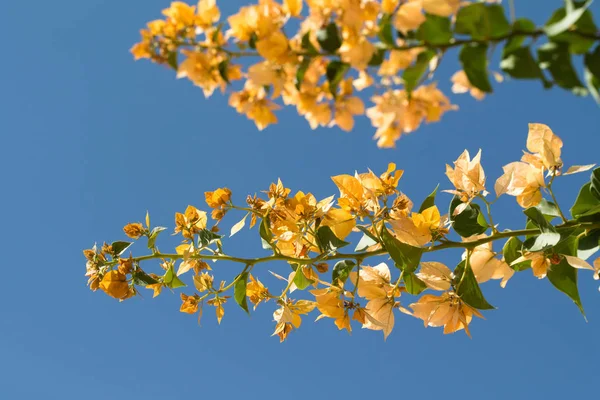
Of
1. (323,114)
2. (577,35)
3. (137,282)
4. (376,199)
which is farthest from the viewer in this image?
(137,282)

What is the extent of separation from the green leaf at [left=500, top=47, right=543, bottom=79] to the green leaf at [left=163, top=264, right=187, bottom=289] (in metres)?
0.89

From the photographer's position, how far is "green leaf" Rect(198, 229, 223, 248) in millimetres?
1315

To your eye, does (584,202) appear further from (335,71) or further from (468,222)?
(335,71)

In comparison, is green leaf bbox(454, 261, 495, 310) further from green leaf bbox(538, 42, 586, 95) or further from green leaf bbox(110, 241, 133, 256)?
green leaf bbox(110, 241, 133, 256)

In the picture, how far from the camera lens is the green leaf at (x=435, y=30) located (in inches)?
29.5

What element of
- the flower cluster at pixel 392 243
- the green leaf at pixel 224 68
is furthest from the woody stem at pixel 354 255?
the green leaf at pixel 224 68

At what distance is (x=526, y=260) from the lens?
1213mm

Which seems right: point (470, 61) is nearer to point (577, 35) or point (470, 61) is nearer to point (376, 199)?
point (577, 35)

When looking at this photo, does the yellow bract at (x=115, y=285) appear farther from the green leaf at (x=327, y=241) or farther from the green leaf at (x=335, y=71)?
the green leaf at (x=335, y=71)

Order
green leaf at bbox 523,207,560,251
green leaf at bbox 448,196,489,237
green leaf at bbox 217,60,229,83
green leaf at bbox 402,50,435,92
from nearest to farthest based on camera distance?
green leaf at bbox 402,50,435,92, green leaf at bbox 217,60,229,83, green leaf at bbox 523,207,560,251, green leaf at bbox 448,196,489,237

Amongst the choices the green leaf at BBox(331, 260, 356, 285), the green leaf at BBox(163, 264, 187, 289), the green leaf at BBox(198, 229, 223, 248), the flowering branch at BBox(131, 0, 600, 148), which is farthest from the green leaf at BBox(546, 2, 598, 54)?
the green leaf at BBox(163, 264, 187, 289)

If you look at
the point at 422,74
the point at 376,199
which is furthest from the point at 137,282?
the point at 422,74

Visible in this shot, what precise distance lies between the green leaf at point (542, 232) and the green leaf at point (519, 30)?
1.63 ft

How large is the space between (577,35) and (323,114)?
0.40 meters
